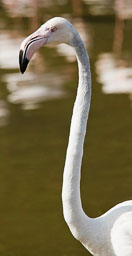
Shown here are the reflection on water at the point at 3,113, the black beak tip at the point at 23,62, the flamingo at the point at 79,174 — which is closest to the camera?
the black beak tip at the point at 23,62

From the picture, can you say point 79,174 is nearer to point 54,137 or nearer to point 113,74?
point 54,137

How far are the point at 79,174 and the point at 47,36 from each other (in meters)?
0.69

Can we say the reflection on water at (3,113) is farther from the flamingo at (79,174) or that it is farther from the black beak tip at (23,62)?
the black beak tip at (23,62)

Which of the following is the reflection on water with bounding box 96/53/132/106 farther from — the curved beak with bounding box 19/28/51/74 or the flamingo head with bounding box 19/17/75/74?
the curved beak with bounding box 19/28/51/74

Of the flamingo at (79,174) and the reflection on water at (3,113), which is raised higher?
the flamingo at (79,174)

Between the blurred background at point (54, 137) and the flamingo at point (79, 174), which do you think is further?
the blurred background at point (54, 137)

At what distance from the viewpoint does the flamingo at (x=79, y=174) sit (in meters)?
2.91

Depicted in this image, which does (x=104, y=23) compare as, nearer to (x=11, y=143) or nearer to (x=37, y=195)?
(x=11, y=143)

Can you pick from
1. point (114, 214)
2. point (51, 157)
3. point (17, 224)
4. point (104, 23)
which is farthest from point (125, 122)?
point (104, 23)

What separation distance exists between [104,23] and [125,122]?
14.1 feet

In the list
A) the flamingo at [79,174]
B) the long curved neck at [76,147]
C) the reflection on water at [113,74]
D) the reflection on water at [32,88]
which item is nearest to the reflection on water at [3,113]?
the reflection on water at [32,88]

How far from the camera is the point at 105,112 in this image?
6.45 meters

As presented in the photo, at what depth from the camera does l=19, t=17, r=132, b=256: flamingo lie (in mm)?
2912

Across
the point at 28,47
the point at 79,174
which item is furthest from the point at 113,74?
the point at 28,47
